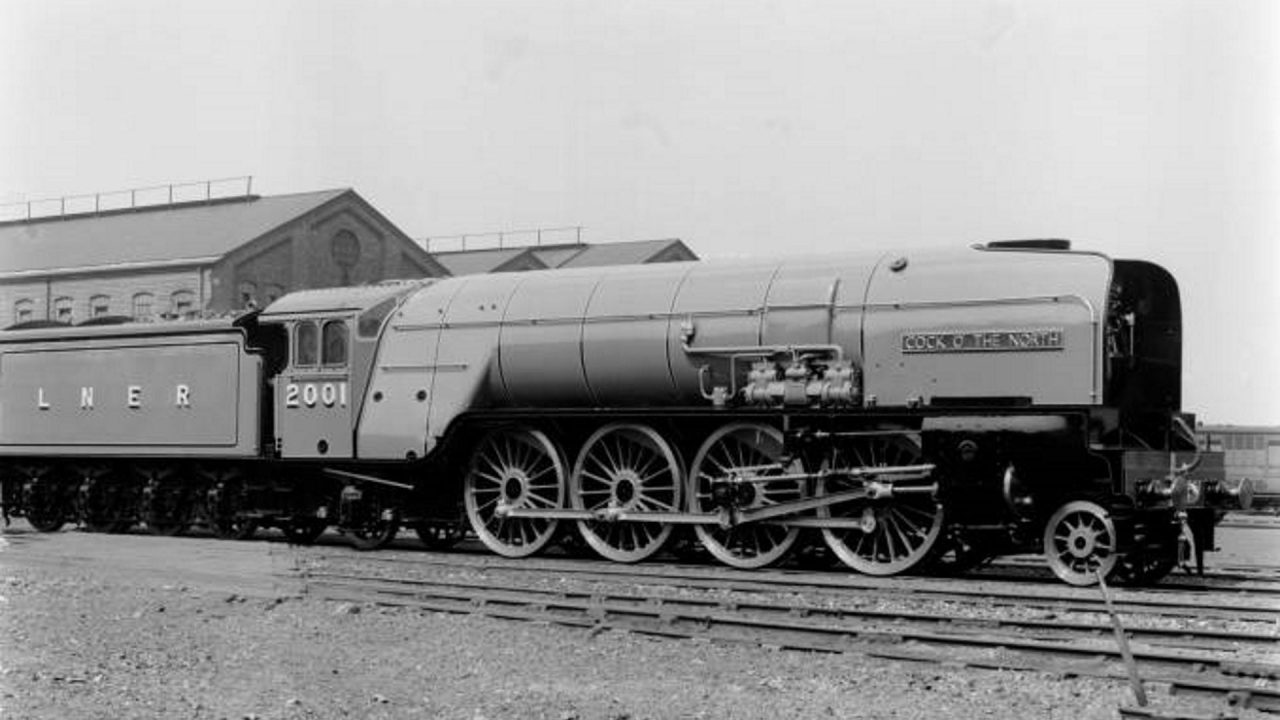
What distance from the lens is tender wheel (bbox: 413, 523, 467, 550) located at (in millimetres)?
16286

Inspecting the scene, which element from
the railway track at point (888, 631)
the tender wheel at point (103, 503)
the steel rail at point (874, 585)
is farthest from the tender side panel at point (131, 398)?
the railway track at point (888, 631)

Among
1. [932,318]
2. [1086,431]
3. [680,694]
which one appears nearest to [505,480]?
[932,318]

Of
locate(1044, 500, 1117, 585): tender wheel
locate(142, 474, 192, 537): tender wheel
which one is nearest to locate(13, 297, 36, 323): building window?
locate(142, 474, 192, 537): tender wheel

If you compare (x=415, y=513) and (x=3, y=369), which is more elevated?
(x=3, y=369)

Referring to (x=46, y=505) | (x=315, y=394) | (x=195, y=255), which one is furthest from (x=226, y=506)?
(x=195, y=255)

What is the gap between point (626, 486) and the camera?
1430 centimetres

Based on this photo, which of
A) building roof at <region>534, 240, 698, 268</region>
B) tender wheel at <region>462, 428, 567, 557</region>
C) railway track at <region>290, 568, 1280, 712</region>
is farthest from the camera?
building roof at <region>534, 240, 698, 268</region>

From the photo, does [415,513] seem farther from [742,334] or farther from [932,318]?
[932,318]

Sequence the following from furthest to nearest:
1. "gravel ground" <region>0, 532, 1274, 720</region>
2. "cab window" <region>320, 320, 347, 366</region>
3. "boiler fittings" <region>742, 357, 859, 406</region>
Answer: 1. "cab window" <region>320, 320, 347, 366</region>
2. "boiler fittings" <region>742, 357, 859, 406</region>
3. "gravel ground" <region>0, 532, 1274, 720</region>

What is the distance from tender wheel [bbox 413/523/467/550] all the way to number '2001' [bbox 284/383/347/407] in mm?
1761

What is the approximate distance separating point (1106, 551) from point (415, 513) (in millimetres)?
7942

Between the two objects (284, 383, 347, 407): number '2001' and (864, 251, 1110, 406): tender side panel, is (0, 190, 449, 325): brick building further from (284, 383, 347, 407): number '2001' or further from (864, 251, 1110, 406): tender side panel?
(864, 251, 1110, 406): tender side panel

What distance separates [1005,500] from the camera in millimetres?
11898

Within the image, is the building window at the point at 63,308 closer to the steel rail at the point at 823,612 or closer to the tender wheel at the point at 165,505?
the tender wheel at the point at 165,505
